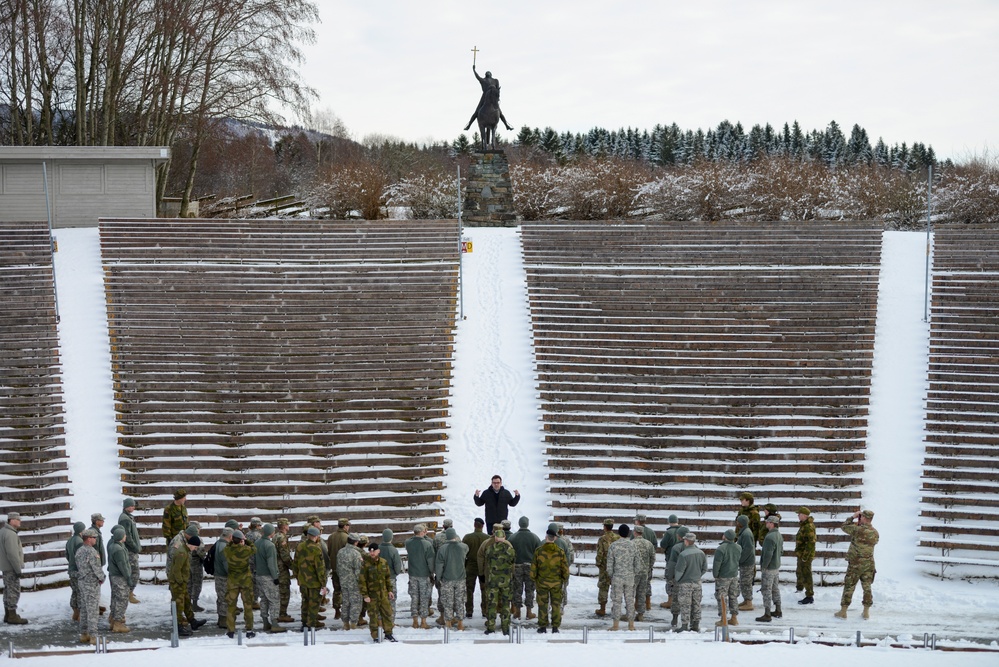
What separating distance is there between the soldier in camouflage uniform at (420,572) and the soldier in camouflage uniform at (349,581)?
0.62m

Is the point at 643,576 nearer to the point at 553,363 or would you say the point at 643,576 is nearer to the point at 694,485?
the point at 694,485

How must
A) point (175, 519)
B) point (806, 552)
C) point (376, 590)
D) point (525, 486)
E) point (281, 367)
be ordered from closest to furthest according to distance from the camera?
point (376, 590)
point (806, 552)
point (175, 519)
point (525, 486)
point (281, 367)

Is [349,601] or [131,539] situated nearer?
[349,601]

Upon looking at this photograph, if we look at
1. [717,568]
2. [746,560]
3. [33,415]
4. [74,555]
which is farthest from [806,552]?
[33,415]

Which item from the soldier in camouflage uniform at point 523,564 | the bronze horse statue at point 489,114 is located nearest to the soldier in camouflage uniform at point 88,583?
the soldier in camouflage uniform at point 523,564

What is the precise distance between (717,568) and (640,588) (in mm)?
946

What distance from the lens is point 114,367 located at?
62.2 feet

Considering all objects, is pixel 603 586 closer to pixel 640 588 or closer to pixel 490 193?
pixel 640 588

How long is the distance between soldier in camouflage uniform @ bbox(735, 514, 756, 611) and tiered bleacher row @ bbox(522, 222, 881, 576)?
2.28 metres

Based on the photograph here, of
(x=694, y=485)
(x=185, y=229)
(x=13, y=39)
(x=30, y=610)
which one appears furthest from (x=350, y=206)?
(x=30, y=610)

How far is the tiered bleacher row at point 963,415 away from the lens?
14539mm

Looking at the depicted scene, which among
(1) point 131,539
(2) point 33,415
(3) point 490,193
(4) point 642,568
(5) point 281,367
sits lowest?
(4) point 642,568

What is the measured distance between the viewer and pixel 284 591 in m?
11.8

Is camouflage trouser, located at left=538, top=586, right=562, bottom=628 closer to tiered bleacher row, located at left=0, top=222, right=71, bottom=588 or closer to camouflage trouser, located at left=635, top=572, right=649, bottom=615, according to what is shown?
camouflage trouser, located at left=635, top=572, right=649, bottom=615
